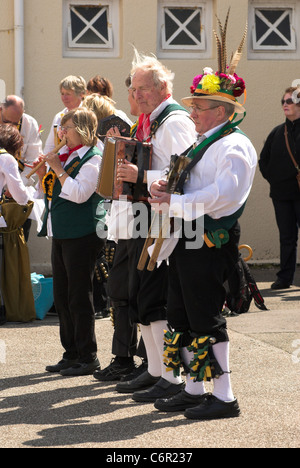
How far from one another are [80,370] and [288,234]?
4.25 m

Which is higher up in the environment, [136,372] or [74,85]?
[74,85]

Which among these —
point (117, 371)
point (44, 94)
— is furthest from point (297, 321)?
point (44, 94)

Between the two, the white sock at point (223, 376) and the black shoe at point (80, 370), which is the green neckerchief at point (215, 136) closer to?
the white sock at point (223, 376)

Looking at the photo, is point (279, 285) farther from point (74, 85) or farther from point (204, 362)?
point (204, 362)

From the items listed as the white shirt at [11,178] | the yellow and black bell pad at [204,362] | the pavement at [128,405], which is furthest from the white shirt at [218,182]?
the white shirt at [11,178]

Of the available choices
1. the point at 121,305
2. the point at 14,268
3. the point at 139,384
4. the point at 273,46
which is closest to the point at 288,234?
the point at 273,46

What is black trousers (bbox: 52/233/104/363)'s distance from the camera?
624 cm

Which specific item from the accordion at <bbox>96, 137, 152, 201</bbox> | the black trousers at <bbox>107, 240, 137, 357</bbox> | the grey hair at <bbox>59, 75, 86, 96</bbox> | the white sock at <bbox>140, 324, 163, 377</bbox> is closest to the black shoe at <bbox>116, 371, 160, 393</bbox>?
the white sock at <bbox>140, 324, 163, 377</bbox>

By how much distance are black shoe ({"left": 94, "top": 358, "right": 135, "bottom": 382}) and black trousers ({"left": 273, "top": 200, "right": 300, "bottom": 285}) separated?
3940 millimetres

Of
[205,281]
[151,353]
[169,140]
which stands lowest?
[151,353]

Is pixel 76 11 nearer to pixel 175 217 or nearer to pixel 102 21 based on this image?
pixel 102 21

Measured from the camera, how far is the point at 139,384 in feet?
19.2

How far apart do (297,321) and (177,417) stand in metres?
2.99

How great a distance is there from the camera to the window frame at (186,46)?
11117 mm
